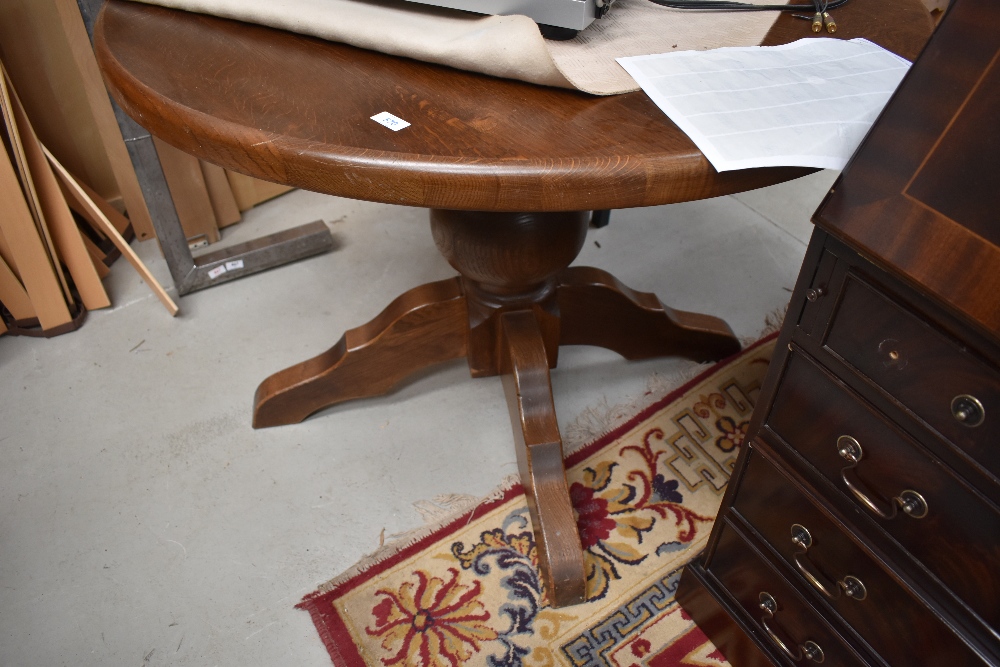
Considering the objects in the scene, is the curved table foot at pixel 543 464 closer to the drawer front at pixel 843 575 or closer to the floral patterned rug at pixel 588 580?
the floral patterned rug at pixel 588 580

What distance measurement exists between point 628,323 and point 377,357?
0.40 m

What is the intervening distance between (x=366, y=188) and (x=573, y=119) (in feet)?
0.60

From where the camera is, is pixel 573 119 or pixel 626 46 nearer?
pixel 573 119

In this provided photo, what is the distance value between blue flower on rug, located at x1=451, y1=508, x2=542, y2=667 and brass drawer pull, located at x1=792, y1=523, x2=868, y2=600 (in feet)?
1.16

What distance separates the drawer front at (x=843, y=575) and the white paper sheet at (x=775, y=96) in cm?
33

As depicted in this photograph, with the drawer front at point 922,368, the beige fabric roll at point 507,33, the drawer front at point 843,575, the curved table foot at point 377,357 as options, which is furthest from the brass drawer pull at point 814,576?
the curved table foot at point 377,357

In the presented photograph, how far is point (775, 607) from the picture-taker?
832mm

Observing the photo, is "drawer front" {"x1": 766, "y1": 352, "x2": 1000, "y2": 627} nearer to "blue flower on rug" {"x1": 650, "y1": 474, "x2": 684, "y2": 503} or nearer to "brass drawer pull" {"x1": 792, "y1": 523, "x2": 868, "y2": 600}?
"brass drawer pull" {"x1": 792, "y1": 523, "x2": 868, "y2": 600}

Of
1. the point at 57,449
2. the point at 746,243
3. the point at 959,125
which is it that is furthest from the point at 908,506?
the point at 57,449

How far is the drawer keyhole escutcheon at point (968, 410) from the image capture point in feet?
1.75

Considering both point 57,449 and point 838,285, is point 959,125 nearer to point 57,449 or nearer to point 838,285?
point 838,285

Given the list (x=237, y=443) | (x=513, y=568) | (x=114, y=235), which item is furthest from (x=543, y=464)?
(x=114, y=235)

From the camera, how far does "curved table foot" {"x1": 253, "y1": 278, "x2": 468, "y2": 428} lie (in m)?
1.13

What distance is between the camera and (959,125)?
497 mm
